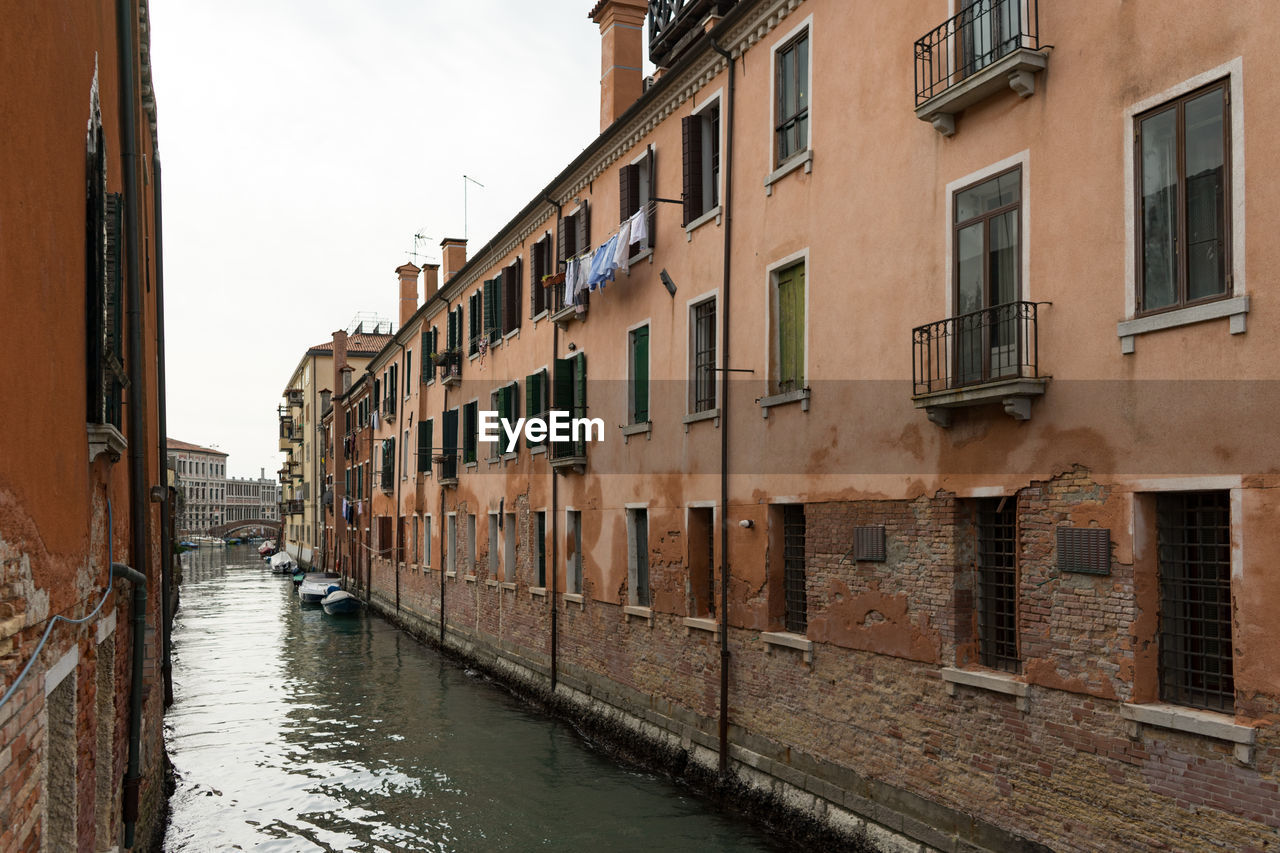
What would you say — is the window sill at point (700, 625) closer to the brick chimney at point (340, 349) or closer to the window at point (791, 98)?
the window at point (791, 98)

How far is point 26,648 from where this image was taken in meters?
4.36

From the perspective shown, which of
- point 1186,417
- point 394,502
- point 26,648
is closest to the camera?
point 26,648

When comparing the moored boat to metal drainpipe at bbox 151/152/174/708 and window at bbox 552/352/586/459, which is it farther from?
metal drainpipe at bbox 151/152/174/708

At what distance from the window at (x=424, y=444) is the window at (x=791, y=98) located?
1932 cm

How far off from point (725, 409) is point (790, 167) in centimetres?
288

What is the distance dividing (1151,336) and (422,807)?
9.72 metres

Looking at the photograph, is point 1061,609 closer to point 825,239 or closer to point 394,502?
point 825,239

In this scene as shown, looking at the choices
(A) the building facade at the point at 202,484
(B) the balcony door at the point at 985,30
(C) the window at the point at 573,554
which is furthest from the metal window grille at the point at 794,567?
(A) the building facade at the point at 202,484

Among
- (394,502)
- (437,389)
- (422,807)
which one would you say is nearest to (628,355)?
(422,807)

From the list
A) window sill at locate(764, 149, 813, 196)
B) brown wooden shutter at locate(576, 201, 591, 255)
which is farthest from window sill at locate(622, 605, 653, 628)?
brown wooden shutter at locate(576, 201, 591, 255)

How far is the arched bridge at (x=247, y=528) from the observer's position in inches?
4861

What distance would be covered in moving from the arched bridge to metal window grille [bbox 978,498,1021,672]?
119 m

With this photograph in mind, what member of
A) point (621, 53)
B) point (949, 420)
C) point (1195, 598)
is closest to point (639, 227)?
point (621, 53)

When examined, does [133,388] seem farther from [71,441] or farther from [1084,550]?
[1084,550]
